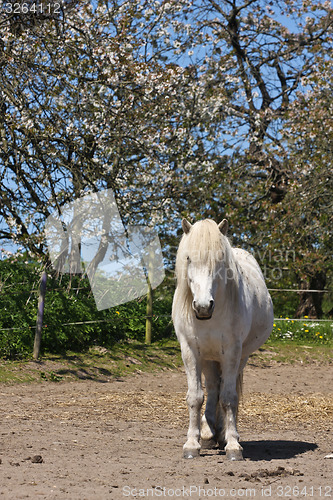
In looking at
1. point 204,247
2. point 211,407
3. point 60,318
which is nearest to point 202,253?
point 204,247

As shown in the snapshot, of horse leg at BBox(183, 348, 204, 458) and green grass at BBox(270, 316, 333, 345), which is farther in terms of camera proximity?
green grass at BBox(270, 316, 333, 345)

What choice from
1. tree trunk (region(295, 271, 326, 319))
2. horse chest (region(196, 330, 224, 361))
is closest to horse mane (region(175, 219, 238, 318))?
horse chest (region(196, 330, 224, 361))

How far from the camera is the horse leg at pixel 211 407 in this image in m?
4.53

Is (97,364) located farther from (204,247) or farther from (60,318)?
(204,247)

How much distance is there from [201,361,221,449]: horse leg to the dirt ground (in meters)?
0.12

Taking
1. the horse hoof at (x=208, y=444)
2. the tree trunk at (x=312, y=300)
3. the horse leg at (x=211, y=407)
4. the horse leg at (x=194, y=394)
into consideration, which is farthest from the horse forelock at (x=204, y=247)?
the tree trunk at (x=312, y=300)

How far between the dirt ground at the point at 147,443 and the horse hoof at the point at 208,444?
0.32 feet

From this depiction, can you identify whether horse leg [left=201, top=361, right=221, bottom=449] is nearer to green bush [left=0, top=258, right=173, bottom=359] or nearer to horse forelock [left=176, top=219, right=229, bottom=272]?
horse forelock [left=176, top=219, right=229, bottom=272]

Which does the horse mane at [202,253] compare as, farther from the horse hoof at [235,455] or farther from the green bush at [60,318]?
the green bush at [60,318]

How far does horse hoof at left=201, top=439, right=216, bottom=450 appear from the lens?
178 inches

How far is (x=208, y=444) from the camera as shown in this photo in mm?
4523

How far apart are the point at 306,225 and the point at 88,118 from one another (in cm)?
538

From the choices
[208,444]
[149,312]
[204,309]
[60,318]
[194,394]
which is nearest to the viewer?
[204,309]

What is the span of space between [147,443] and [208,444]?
18.4 inches
